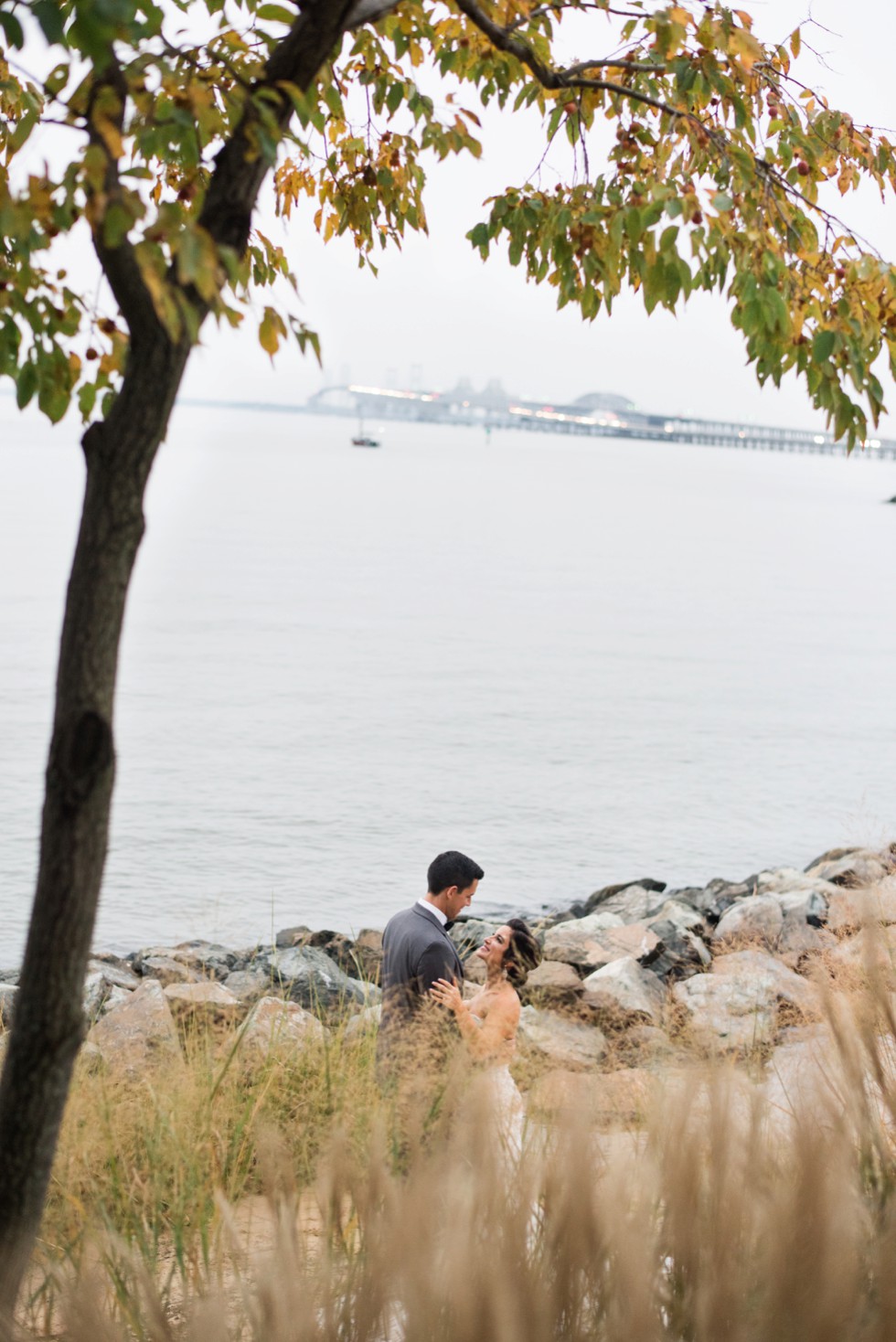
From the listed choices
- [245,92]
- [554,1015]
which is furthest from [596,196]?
[554,1015]

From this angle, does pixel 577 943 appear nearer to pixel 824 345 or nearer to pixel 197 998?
pixel 197 998

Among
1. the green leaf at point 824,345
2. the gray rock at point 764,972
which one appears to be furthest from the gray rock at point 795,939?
the green leaf at point 824,345

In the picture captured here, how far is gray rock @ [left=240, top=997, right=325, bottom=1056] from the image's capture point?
18.0 ft

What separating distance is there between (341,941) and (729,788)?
8857mm

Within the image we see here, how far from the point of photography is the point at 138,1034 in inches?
242

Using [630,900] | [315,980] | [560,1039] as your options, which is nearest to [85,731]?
[560,1039]

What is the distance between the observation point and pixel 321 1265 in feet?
8.83

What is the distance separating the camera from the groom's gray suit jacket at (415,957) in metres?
5.83

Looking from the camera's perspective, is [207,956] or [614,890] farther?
[614,890]

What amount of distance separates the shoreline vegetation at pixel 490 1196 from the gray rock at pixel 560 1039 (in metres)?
0.14

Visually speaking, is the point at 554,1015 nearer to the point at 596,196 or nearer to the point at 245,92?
the point at 596,196

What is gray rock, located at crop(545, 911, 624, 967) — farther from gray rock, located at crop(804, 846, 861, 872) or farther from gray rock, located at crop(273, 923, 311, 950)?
gray rock, located at crop(804, 846, 861, 872)

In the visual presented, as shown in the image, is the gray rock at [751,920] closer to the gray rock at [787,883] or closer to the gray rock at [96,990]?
the gray rock at [787,883]

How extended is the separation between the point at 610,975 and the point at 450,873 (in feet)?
10.6
